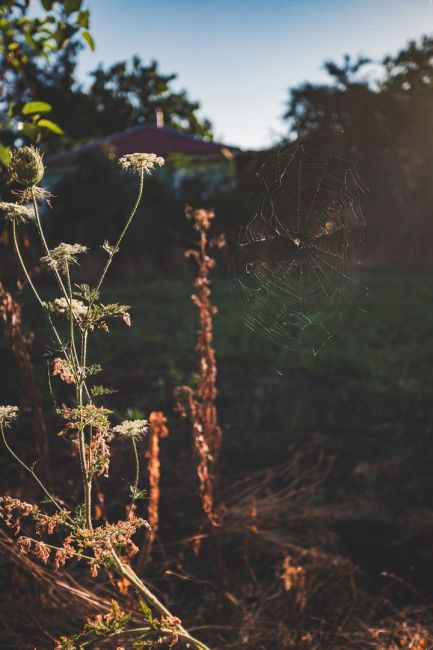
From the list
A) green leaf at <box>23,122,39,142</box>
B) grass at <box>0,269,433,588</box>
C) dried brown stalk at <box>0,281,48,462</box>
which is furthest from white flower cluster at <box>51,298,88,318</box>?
grass at <box>0,269,433,588</box>

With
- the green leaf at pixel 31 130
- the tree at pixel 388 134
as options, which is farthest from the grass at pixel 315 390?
the tree at pixel 388 134

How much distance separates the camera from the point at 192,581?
251 centimetres

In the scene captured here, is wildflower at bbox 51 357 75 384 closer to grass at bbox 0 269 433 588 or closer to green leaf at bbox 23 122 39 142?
green leaf at bbox 23 122 39 142

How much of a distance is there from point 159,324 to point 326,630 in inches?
183

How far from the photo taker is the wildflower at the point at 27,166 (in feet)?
4.69

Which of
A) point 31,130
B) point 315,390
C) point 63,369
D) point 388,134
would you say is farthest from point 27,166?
point 388,134

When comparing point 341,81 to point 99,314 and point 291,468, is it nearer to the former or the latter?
point 291,468

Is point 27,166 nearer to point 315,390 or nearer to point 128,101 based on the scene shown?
point 315,390

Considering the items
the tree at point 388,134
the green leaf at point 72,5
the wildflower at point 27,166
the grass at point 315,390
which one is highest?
the tree at point 388,134

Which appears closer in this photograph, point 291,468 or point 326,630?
point 326,630

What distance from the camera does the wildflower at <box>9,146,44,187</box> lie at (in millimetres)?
1431

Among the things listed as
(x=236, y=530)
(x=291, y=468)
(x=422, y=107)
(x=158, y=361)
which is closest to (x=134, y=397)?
(x=158, y=361)

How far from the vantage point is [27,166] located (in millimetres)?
1439

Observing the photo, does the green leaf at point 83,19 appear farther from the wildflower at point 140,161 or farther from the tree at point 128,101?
the tree at point 128,101
